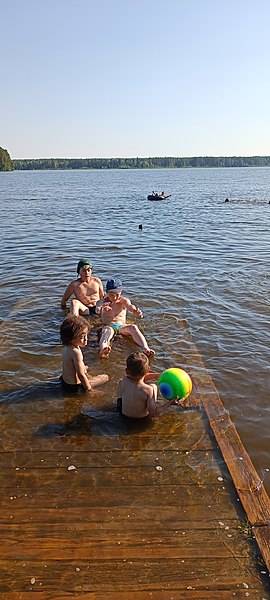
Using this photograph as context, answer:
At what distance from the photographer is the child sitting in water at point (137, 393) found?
5895 millimetres

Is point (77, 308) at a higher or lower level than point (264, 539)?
higher

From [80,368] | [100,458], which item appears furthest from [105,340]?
[100,458]

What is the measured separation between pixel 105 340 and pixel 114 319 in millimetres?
805

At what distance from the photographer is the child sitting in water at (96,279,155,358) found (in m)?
8.47

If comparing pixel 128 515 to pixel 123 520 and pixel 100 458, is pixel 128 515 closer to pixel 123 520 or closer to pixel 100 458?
pixel 123 520

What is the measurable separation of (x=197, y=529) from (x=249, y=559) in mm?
511

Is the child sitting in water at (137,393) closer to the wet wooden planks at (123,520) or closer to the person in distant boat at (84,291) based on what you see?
the wet wooden planks at (123,520)

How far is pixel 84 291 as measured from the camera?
10672mm

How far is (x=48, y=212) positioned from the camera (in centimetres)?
3706

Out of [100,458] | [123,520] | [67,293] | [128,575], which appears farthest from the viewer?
[67,293]

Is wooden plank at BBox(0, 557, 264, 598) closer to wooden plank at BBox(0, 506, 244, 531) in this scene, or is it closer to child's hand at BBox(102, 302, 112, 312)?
wooden plank at BBox(0, 506, 244, 531)

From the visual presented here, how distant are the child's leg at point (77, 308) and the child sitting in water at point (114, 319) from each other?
30.8 inches

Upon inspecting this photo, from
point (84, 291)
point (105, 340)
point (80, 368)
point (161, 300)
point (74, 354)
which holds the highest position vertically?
point (74, 354)

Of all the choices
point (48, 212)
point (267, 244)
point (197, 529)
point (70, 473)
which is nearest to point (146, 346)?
point (70, 473)
